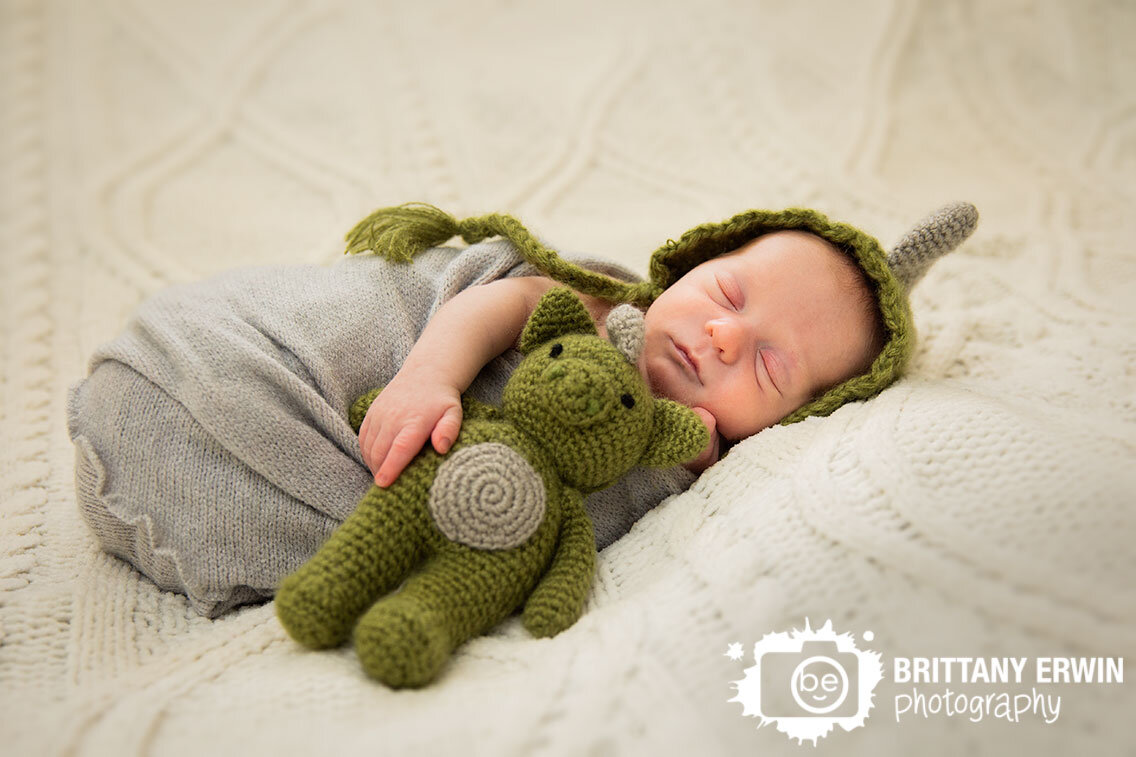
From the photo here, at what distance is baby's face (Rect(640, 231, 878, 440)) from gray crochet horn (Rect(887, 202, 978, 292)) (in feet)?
0.29

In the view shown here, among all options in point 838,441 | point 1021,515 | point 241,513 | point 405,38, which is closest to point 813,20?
point 405,38

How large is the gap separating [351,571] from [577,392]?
317 millimetres

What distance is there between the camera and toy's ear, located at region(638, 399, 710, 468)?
1.04 metres

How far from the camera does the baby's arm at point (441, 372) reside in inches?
38.6

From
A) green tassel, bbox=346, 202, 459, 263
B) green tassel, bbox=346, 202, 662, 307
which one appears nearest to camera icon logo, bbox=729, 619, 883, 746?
green tassel, bbox=346, 202, 662, 307

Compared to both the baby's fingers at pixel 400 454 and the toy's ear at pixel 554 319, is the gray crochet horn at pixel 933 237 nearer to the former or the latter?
the toy's ear at pixel 554 319

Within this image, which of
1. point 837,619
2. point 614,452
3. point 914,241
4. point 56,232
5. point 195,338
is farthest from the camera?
point 56,232

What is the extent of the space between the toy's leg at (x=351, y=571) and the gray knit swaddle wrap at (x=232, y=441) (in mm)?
162

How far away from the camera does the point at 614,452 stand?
1003mm

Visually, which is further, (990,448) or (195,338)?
(195,338)

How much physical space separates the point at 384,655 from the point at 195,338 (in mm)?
568

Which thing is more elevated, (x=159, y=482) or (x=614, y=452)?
(x=614, y=452)

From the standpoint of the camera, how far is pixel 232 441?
1.05 meters

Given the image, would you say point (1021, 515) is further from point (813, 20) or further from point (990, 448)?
point (813, 20)
